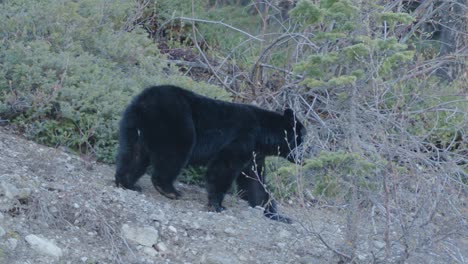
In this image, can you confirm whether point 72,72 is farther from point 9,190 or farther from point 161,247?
point 161,247

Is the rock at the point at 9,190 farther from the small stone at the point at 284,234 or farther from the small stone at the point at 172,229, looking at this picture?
the small stone at the point at 284,234

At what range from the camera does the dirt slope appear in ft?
25.2

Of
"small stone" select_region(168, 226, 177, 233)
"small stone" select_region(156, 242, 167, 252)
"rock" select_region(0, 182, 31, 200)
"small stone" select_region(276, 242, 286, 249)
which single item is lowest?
"small stone" select_region(276, 242, 286, 249)

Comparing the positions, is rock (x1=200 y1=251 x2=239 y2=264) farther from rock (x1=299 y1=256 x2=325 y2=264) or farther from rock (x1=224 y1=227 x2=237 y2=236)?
rock (x1=299 y1=256 x2=325 y2=264)

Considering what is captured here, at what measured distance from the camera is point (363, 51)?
970 cm

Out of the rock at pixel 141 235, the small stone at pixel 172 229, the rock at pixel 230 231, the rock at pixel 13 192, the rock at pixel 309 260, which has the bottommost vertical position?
the rock at pixel 309 260

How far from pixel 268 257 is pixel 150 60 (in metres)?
4.47

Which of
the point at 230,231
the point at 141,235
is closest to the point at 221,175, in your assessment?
the point at 230,231

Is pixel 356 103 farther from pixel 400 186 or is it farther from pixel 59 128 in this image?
pixel 59 128

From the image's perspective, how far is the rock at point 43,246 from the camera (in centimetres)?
742

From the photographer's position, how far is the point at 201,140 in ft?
32.1

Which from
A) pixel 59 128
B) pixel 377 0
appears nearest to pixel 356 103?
pixel 377 0

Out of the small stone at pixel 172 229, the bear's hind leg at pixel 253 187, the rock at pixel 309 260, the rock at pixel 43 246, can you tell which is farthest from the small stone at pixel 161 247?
the bear's hind leg at pixel 253 187

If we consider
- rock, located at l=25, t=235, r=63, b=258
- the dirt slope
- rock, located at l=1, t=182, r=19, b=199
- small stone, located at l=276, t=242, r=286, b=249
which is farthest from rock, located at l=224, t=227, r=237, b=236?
rock, located at l=1, t=182, r=19, b=199
